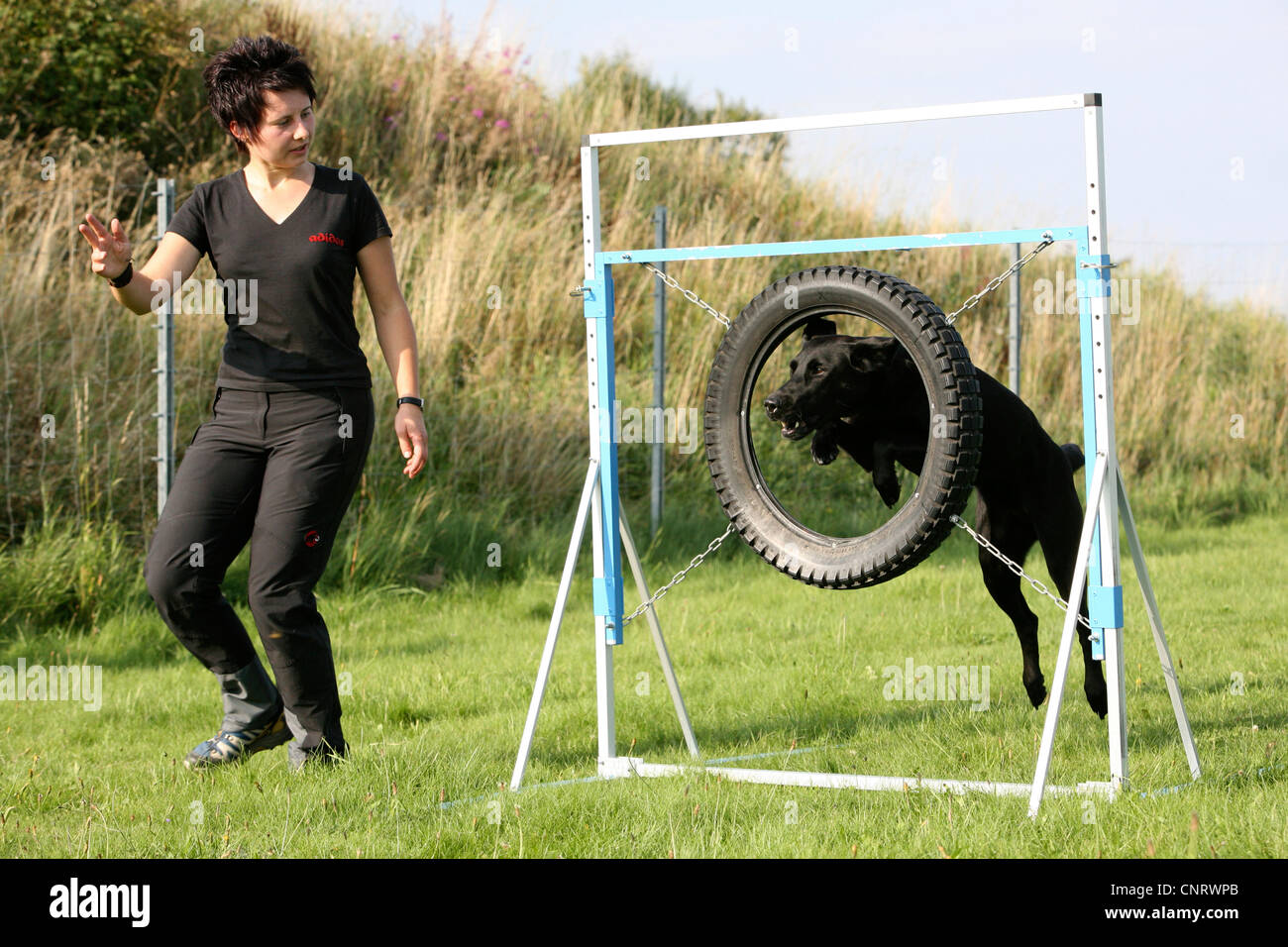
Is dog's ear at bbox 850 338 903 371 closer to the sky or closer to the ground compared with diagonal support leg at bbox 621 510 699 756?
closer to the sky

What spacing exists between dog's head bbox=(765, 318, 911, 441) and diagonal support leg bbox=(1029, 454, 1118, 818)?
2.61ft

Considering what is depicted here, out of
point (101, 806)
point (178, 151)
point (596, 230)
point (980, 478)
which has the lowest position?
point (101, 806)

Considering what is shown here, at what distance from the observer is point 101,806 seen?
4.33m

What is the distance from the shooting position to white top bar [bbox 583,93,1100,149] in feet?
13.4

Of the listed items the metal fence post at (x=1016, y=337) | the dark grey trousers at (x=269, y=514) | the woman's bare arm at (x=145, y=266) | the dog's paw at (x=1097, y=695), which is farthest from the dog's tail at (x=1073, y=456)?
the metal fence post at (x=1016, y=337)

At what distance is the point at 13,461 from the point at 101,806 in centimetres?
467

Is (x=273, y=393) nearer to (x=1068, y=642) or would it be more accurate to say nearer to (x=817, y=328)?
(x=817, y=328)

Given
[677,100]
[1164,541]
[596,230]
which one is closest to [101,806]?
[596,230]

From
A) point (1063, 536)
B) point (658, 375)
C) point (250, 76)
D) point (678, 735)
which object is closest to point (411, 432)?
point (250, 76)

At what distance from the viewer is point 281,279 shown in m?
4.36

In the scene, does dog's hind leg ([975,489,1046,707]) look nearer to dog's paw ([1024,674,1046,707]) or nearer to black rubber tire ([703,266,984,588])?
dog's paw ([1024,674,1046,707])

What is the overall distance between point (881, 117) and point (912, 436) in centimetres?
106

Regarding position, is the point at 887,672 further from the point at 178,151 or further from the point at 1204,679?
the point at 178,151

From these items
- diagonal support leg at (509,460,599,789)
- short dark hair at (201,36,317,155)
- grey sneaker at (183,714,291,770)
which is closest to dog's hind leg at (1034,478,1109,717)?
diagonal support leg at (509,460,599,789)
